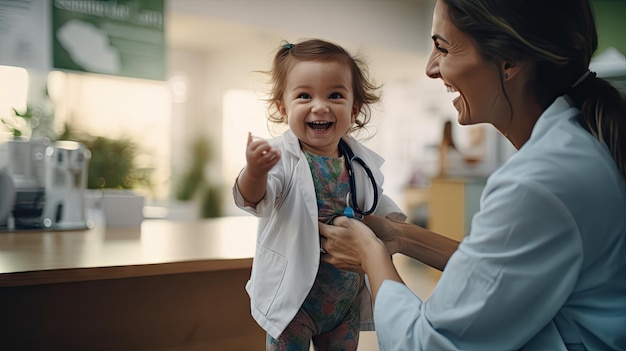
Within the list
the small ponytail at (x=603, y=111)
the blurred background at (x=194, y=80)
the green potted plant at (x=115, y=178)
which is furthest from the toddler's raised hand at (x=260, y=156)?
the green potted plant at (x=115, y=178)

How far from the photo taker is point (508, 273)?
2.64 feet

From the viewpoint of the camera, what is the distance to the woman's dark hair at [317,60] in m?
1.19

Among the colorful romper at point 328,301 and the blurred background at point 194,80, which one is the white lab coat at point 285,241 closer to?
the colorful romper at point 328,301

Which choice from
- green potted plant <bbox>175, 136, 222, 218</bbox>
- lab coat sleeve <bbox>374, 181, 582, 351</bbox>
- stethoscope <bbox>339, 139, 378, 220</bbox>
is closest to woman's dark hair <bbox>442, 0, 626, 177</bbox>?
lab coat sleeve <bbox>374, 181, 582, 351</bbox>

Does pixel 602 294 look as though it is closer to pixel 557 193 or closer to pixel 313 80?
pixel 557 193

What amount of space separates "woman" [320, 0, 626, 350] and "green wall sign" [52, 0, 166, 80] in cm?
271

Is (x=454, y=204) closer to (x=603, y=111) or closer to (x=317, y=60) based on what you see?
(x=317, y=60)

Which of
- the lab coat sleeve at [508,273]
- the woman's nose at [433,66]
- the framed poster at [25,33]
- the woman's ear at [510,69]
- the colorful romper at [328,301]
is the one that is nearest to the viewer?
the lab coat sleeve at [508,273]

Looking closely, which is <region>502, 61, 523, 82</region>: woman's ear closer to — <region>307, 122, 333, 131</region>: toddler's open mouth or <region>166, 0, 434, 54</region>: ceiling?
<region>307, 122, 333, 131</region>: toddler's open mouth

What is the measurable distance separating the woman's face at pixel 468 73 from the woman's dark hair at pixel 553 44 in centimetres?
2

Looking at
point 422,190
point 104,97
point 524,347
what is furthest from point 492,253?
point 104,97

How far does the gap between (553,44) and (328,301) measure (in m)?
0.68

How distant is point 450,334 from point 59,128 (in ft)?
13.4

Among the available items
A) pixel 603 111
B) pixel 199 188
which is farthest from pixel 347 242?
pixel 199 188
